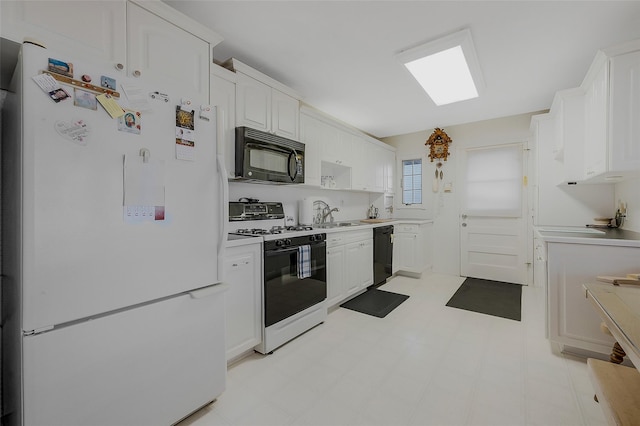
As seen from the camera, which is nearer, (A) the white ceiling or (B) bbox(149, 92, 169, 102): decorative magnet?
(B) bbox(149, 92, 169, 102): decorative magnet

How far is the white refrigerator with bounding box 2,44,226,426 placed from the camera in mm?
1000

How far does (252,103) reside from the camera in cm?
245

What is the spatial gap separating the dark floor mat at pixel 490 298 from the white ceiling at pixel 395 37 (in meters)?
2.52

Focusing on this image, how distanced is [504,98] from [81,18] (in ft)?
13.4

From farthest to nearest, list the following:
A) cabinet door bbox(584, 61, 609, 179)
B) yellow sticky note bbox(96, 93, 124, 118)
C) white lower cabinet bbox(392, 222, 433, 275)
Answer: white lower cabinet bbox(392, 222, 433, 275)
cabinet door bbox(584, 61, 609, 179)
yellow sticky note bbox(96, 93, 124, 118)

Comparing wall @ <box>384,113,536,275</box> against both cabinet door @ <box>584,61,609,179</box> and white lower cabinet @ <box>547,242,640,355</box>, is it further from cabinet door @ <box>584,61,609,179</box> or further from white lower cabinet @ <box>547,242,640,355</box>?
white lower cabinet @ <box>547,242,640,355</box>

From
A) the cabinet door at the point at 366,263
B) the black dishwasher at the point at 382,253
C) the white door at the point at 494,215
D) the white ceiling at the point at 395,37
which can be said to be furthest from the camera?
the white door at the point at 494,215

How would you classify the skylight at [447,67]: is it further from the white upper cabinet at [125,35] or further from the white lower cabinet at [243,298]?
the white lower cabinet at [243,298]

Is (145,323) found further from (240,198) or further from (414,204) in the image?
(414,204)

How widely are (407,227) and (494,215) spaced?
134 centimetres

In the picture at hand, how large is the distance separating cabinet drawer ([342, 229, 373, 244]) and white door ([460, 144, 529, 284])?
1.98m

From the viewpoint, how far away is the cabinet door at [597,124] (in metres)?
2.03

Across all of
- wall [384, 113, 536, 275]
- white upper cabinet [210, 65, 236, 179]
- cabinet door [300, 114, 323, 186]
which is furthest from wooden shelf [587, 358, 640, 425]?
wall [384, 113, 536, 275]

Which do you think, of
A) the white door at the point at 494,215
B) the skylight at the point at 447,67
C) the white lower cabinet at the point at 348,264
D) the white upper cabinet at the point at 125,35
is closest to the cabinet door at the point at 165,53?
the white upper cabinet at the point at 125,35
